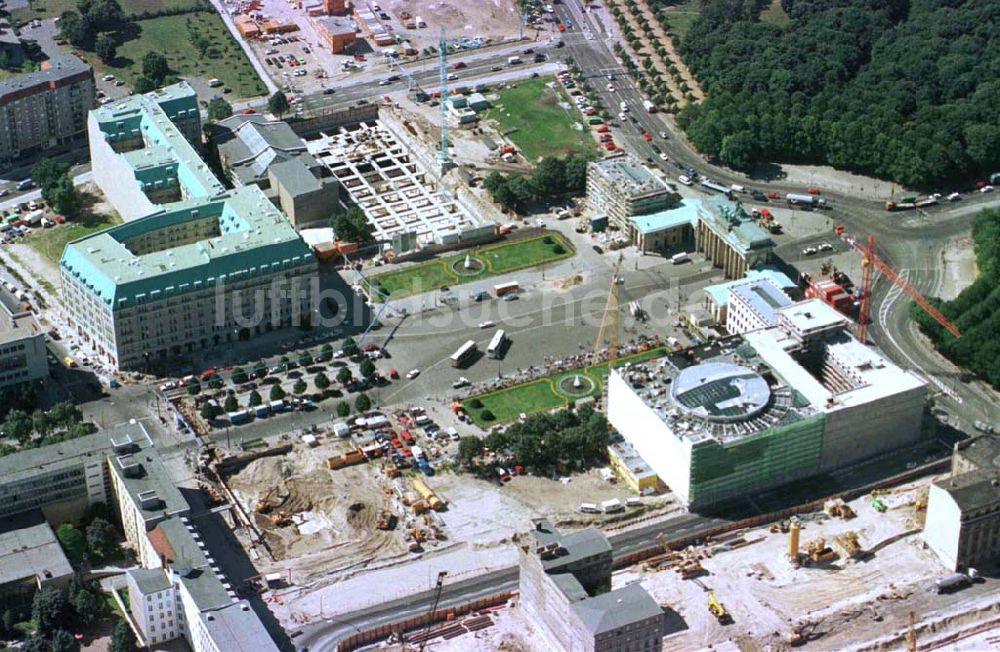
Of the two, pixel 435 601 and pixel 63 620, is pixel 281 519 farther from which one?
pixel 63 620

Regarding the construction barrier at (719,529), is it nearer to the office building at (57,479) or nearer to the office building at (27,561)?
the office building at (57,479)

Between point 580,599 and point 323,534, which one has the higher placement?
point 580,599

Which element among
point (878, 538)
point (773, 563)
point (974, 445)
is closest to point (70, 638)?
point (773, 563)

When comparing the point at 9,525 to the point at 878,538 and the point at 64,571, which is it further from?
the point at 878,538

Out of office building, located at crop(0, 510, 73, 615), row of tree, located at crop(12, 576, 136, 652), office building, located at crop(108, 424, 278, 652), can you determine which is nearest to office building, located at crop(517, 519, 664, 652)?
office building, located at crop(108, 424, 278, 652)

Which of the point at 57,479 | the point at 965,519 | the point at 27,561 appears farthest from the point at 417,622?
the point at 965,519
